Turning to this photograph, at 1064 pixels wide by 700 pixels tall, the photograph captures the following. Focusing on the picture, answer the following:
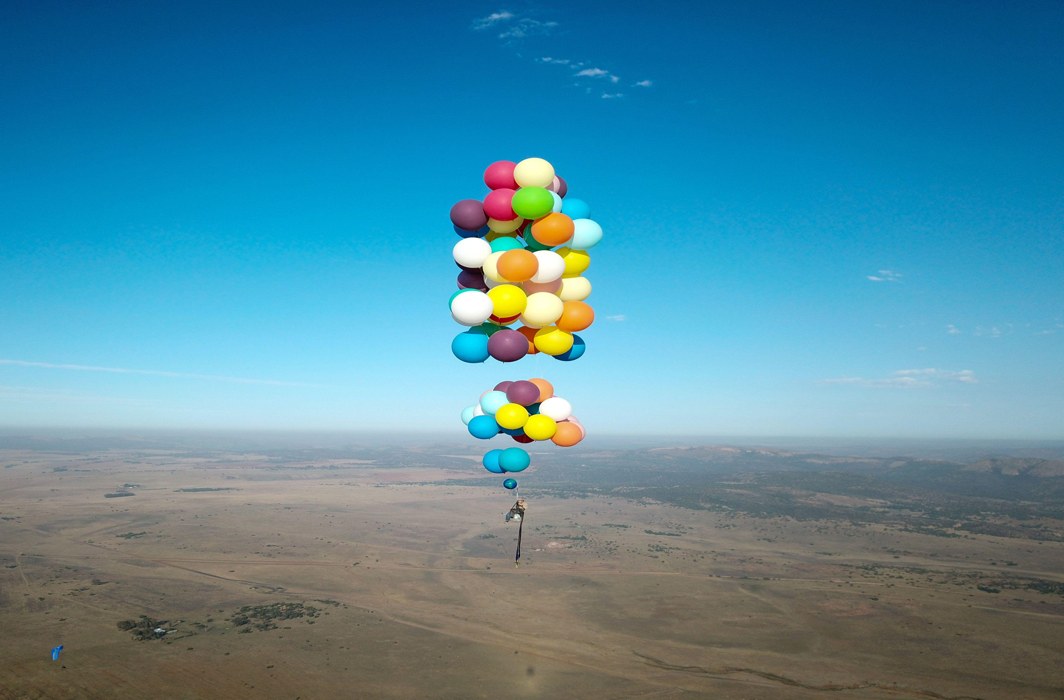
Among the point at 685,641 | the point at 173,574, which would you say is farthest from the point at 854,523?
the point at 173,574

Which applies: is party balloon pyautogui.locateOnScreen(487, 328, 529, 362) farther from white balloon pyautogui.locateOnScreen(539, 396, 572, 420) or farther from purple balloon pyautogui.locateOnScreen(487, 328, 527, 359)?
white balloon pyautogui.locateOnScreen(539, 396, 572, 420)

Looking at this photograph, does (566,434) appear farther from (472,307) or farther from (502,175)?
(502,175)

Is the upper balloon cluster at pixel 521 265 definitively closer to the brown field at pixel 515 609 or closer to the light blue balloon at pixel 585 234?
the light blue balloon at pixel 585 234

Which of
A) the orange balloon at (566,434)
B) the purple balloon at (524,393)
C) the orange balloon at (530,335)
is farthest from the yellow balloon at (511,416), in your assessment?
the orange balloon at (530,335)

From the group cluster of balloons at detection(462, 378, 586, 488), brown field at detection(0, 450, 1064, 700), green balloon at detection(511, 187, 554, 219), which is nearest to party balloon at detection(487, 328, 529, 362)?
cluster of balloons at detection(462, 378, 586, 488)

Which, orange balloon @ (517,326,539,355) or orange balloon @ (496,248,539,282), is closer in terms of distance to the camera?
orange balloon @ (496,248,539,282)

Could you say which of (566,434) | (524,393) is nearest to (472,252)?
(524,393)

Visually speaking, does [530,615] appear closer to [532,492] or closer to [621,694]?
[621,694]
